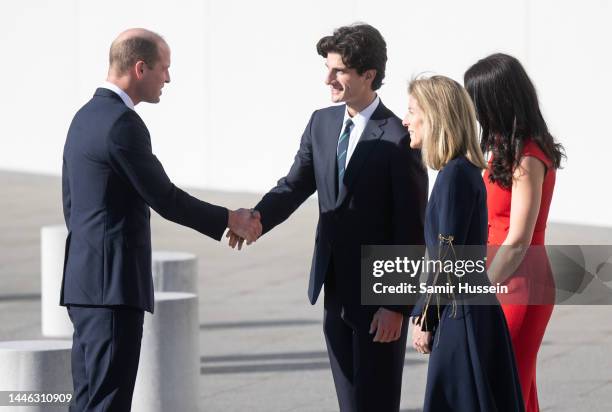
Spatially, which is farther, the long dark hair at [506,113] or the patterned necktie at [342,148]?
the patterned necktie at [342,148]

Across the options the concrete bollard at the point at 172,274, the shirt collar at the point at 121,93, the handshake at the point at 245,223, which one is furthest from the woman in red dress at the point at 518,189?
the concrete bollard at the point at 172,274

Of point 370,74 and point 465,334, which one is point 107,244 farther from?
point 465,334

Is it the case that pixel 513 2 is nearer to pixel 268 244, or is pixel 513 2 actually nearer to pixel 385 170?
pixel 268 244

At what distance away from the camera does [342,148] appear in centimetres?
562

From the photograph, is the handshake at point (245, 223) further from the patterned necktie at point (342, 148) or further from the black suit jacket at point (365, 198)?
the patterned necktie at point (342, 148)

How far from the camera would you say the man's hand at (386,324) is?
5379 mm

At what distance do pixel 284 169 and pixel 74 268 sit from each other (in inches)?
486

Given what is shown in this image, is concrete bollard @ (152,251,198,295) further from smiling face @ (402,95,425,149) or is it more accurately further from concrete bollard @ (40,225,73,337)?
smiling face @ (402,95,425,149)

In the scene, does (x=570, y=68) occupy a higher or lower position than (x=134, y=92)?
higher

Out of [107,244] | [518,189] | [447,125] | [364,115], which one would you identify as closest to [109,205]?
[107,244]

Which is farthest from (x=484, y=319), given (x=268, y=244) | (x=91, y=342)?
(x=268, y=244)

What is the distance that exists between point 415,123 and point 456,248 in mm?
502

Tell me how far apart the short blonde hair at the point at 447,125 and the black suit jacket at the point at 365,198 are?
423mm

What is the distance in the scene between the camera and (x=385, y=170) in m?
5.46
